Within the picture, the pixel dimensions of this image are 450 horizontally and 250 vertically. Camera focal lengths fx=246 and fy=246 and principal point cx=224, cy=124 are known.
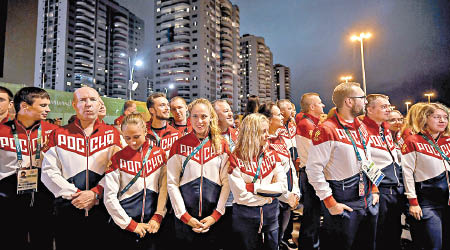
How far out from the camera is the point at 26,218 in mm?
3117

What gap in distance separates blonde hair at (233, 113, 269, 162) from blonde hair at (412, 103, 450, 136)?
2.32m

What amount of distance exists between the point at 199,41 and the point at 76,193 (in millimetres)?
77352

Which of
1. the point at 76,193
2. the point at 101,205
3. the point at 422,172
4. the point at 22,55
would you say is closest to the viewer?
the point at 76,193

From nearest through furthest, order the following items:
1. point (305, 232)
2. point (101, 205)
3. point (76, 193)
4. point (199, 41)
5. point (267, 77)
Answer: point (76, 193), point (101, 205), point (305, 232), point (199, 41), point (267, 77)

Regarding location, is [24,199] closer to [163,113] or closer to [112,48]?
[163,113]

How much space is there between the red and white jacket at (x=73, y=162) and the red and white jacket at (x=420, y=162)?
3725mm

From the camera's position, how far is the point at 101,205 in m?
2.87

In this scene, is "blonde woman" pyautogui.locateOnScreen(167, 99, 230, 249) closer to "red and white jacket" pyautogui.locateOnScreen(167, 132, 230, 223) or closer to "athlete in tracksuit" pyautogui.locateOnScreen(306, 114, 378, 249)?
"red and white jacket" pyautogui.locateOnScreen(167, 132, 230, 223)

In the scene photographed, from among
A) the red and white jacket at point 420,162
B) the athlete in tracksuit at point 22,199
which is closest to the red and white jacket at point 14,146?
the athlete in tracksuit at point 22,199

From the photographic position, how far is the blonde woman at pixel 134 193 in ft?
8.12

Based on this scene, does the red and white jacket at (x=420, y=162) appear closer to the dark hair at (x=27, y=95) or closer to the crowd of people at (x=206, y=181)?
the crowd of people at (x=206, y=181)

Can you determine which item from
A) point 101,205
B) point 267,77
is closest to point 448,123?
point 101,205

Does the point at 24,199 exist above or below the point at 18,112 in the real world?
below

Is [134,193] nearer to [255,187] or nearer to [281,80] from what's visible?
[255,187]
